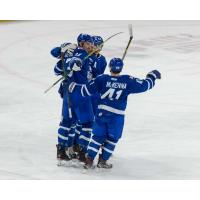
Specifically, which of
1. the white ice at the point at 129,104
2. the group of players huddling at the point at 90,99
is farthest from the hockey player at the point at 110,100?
the white ice at the point at 129,104

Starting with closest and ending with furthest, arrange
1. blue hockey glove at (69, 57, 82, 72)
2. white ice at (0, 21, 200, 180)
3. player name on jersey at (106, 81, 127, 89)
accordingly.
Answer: player name on jersey at (106, 81, 127, 89) → blue hockey glove at (69, 57, 82, 72) → white ice at (0, 21, 200, 180)

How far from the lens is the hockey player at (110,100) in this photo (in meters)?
7.39

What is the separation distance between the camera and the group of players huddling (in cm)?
741

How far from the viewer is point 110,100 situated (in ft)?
24.6

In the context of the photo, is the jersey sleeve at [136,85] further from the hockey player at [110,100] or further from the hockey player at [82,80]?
the hockey player at [82,80]

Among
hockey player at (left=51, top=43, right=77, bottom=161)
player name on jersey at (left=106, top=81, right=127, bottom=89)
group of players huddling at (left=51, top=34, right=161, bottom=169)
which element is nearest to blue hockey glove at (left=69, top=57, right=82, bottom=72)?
group of players huddling at (left=51, top=34, right=161, bottom=169)

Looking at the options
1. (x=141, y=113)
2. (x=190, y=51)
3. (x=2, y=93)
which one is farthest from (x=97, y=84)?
(x=190, y=51)

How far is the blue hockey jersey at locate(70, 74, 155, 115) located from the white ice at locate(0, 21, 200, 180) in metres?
0.70

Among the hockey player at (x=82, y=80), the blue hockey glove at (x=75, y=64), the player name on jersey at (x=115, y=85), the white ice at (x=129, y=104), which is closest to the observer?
the player name on jersey at (x=115, y=85)

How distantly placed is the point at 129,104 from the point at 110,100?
10.4ft

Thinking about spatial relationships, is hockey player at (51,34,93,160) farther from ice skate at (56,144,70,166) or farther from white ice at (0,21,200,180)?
white ice at (0,21,200,180)

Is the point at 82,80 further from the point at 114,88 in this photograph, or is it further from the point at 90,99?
the point at 114,88
